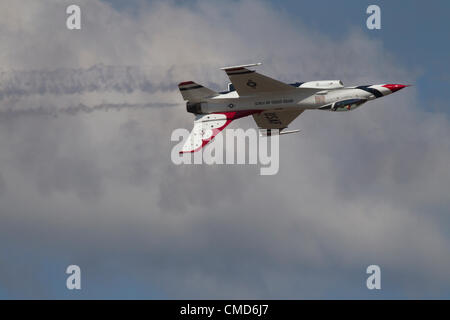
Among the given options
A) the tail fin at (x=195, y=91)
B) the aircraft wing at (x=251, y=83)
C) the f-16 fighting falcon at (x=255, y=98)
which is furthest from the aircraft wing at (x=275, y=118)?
the tail fin at (x=195, y=91)

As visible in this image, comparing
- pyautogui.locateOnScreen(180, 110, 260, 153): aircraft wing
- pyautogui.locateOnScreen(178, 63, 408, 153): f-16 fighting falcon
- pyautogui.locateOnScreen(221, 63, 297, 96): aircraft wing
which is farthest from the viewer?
pyautogui.locateOnScreen(180, 110, 260, 153): aircraft wing

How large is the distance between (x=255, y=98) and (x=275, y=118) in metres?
3.67

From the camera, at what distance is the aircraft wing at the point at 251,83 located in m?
67.8

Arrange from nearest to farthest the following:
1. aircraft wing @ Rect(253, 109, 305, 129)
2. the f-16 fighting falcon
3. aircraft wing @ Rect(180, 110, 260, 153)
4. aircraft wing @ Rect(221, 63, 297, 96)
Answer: aircraft wing @ Rect(221, 63, 297, 96), the f-16 fighting falcon, aircraft wing @ Rect(180, 110, 260, 153), aircraft wing @ Rect(253, 109, 305, 129)

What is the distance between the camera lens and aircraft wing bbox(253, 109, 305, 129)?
72.1 m

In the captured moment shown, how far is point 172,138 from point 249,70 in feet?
22.5

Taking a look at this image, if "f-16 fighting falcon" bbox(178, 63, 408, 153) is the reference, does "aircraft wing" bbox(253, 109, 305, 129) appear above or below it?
below

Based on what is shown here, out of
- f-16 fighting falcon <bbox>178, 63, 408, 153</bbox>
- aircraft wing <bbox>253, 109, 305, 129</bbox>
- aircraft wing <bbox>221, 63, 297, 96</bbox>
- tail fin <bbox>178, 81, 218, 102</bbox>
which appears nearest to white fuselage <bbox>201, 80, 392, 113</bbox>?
f-16 fighting falcon <bbox>178, 63, 408, 153</bbox>

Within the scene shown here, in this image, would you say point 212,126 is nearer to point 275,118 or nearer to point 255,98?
point 255,98

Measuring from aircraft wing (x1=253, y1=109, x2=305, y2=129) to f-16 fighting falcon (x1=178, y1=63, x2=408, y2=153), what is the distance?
21.6 inches

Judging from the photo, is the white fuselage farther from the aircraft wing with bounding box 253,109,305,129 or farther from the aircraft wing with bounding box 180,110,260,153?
the aircraft wing with bounding box 253,109,305,129

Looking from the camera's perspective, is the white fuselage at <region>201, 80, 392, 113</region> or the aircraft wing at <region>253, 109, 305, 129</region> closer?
the white fuselage at <region>201, 80, 392, 113</region>

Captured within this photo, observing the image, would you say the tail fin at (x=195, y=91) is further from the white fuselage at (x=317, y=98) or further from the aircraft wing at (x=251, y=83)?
the aircraft wing at (x=251, y=83)
